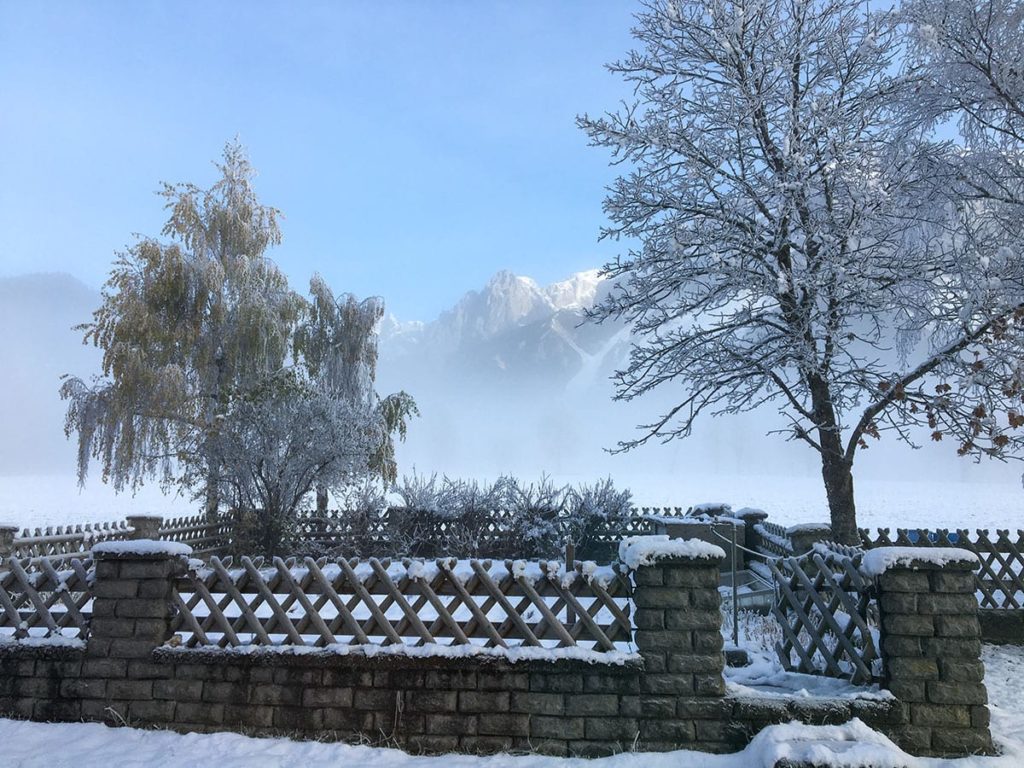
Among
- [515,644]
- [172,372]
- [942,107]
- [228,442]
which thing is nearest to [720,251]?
[942,107]

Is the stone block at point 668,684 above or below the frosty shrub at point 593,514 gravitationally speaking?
below

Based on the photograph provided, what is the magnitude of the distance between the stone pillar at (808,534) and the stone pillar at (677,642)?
188 inches

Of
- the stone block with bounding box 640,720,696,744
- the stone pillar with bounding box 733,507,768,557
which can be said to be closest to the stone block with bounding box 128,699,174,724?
the stone block with bounding box 640,720,696,744

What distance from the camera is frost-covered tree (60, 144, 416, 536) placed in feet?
Result: 49.9

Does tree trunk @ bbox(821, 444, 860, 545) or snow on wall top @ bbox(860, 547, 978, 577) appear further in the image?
tree trunk @ bbox(821, 444, 860, 545)

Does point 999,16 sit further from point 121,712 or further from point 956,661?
point 121,712

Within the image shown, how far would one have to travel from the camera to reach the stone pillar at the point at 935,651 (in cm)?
433

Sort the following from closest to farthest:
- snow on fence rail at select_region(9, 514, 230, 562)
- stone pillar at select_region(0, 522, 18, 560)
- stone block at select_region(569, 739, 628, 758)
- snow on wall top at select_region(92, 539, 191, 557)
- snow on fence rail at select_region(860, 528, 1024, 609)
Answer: stone block at select_region(569, 739, 628, 758), snow on wall top at select_region(92, 539, 191, 557), snow on fence rail at select_region(860, 528, 1024, 609), stone pillar at select_region(0, 522, 18, 560), snow on fence rail at select_region(9, 514, 230, 562)

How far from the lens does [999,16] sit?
928cm

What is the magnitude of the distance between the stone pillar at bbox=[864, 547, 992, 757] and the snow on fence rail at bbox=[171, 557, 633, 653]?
6.31 feet

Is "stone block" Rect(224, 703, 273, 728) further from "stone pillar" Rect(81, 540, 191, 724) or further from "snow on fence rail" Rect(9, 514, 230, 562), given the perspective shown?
"snow on fence rail" Rect(9, 514, 230, 562)

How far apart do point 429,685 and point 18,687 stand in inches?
134

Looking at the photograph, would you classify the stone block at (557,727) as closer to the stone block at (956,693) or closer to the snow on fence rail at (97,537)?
the stone block at (956,693)

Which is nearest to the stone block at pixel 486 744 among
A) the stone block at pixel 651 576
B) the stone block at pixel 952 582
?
the stone block at pixel 651 576
